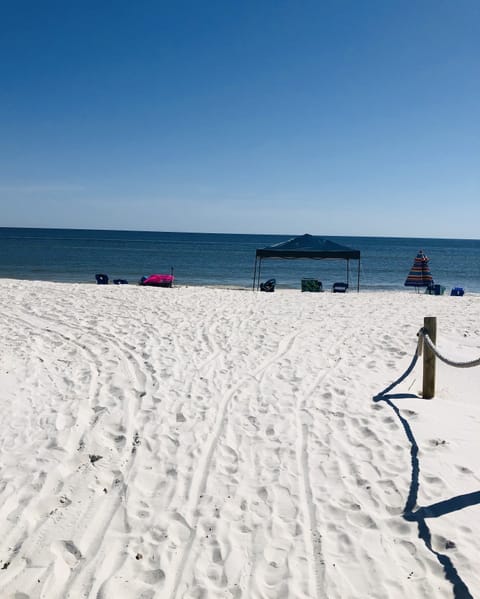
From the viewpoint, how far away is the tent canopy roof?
17578mm

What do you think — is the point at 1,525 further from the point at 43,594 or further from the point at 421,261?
the point at 421,261

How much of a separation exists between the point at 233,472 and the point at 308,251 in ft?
47.8

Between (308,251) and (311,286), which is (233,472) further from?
(311,286)

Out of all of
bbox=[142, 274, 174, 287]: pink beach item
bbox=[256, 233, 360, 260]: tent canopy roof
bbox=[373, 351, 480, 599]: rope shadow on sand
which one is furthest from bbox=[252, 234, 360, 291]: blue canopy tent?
bbox=[373, 351, 480, 599]: rope shadow on sand

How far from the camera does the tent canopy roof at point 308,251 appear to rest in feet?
57.7

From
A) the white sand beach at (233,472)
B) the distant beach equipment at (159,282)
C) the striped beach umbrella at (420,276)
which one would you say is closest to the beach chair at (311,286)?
the striped beach umbrella at (420,276)

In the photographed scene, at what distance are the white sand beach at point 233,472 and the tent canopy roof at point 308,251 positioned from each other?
981 cm

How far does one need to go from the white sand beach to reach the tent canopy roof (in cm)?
981

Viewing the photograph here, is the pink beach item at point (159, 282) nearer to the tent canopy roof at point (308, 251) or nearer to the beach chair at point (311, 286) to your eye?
the tent canopy roof at point (308, 251)

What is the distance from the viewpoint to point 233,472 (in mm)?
3857

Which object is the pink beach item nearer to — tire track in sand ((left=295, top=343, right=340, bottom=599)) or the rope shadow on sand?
tire track in sand ((left=295, top=343, right=340, bottom=599))

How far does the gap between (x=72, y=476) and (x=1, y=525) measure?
69cm

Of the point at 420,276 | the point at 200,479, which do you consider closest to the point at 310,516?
the point at 200,479

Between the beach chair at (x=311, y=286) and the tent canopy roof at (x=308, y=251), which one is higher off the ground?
the tent canopy roof at (x=308, y=251)
